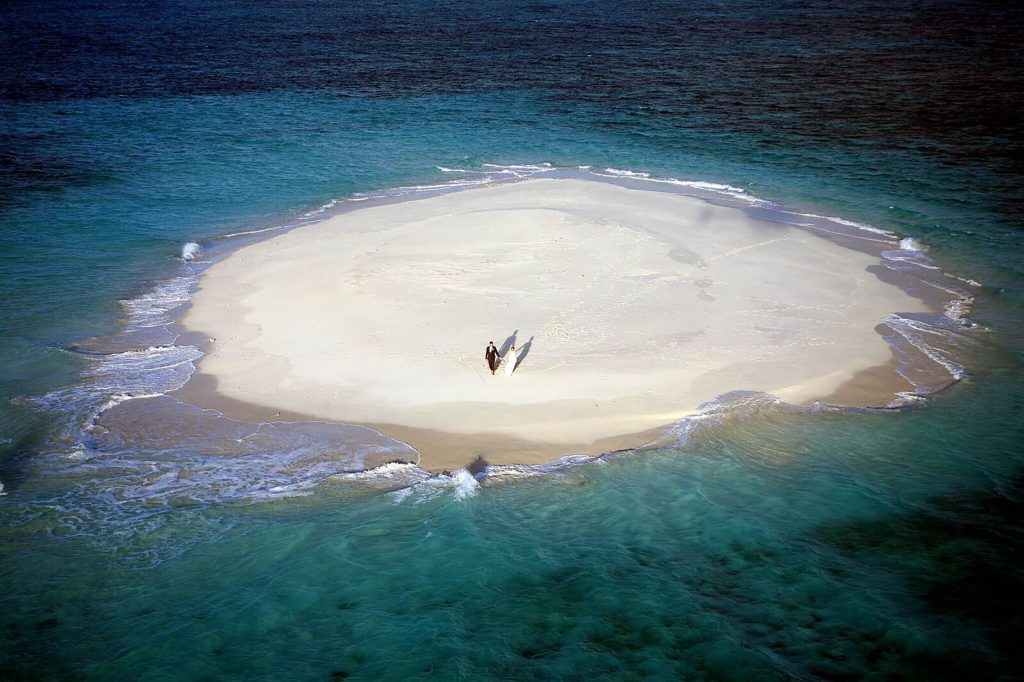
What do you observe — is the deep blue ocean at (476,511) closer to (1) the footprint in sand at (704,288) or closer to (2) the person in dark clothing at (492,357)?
(2) the person in dark clothing at (492,357)

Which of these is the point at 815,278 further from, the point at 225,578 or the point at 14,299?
the point at 14,299

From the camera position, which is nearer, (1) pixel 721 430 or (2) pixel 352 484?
(2) pixel 352 484

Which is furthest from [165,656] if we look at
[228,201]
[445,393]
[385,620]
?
[228,201]

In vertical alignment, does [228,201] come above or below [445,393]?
above

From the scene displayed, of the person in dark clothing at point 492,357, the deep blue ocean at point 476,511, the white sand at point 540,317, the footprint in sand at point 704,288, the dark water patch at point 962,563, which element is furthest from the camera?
the footprint in sand at point 704,288

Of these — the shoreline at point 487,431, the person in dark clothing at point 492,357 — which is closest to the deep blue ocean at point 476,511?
the shoreline at point 487,431

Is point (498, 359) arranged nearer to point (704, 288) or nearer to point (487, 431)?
point (487, 431)

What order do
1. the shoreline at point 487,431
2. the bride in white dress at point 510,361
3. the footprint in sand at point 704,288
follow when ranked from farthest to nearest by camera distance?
1. the footprint in sand at point 704,288
2. the bride in white dress at point 510,361
3. the shoreline at point 487,431

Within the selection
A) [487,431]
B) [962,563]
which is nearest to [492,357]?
[487,431]
